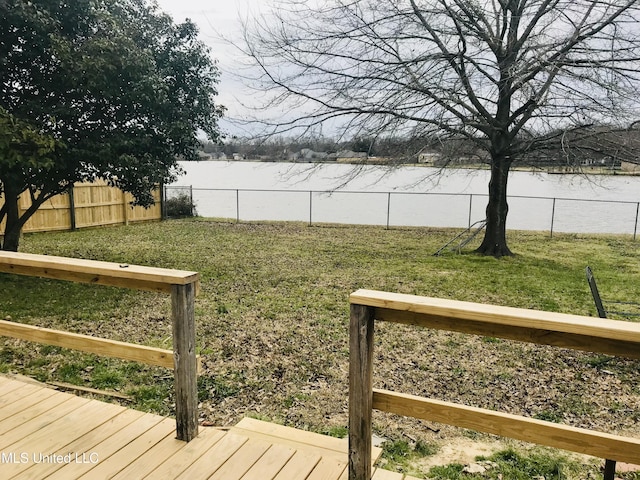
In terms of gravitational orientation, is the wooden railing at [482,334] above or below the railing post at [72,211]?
above

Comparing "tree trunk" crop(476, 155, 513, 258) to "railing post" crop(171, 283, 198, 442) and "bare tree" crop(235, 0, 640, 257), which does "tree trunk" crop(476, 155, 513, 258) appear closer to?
"bare tree" crop(235, 0, 640, 257)

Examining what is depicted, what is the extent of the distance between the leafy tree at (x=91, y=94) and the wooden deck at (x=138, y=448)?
4456 mm

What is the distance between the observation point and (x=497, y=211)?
11.4 metres

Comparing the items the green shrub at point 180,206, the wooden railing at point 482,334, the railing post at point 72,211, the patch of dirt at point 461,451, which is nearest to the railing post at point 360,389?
the wooden railing at point 482,334

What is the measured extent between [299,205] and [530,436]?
16.8 metres

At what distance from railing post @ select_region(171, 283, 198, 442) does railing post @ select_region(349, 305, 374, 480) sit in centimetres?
88

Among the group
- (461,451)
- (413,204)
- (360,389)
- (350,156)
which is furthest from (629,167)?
(360,389)

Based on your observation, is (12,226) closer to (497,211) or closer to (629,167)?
(497,211)

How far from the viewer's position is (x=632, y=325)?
150cm

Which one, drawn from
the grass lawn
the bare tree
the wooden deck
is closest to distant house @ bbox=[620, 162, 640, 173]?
the bare tree

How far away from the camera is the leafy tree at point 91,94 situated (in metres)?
6.25

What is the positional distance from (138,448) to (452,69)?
9.65m

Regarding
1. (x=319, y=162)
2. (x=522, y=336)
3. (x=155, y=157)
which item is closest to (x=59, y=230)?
(x=155, y=157)

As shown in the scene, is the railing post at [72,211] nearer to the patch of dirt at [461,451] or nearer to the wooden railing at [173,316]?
the wooden railing at [173,316]
